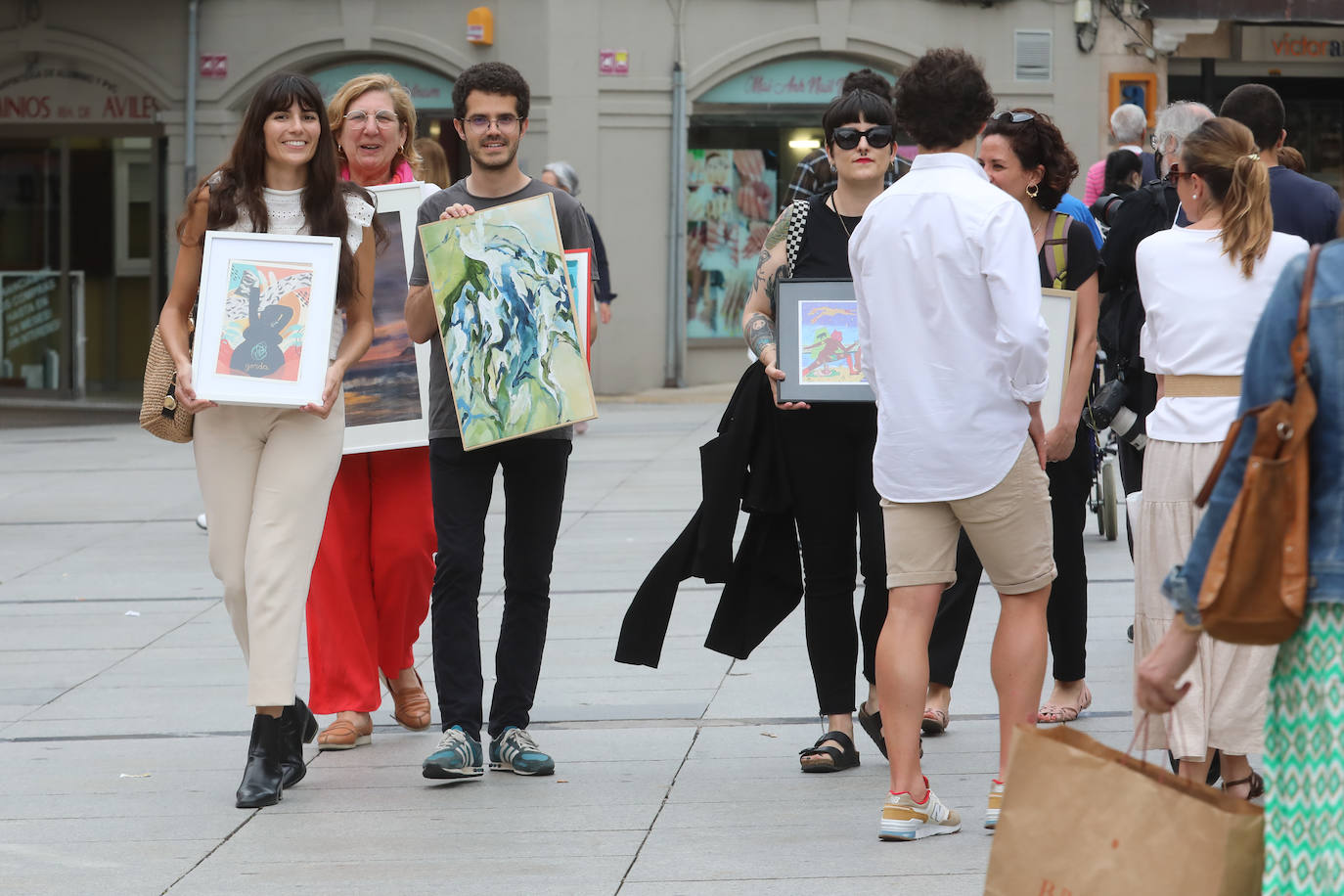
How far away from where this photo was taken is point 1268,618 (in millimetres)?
2742

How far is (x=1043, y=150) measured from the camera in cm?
553

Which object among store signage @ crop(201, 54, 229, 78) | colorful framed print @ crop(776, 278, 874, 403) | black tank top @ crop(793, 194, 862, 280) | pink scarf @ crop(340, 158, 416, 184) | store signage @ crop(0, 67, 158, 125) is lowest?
colorful framed print @ crop(776, 278, 874, 403)

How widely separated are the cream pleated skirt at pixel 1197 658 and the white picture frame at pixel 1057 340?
749 mm

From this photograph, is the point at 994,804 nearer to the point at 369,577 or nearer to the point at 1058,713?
the point at 1058,713

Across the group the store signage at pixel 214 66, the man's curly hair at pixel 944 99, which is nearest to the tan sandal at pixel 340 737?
the man's curly hair at pixel 944 99

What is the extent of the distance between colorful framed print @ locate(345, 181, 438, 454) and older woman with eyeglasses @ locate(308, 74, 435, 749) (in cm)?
15

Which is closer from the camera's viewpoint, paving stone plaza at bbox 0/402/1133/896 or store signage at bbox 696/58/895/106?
paving stone plaza at bbox 0/402/1133/896

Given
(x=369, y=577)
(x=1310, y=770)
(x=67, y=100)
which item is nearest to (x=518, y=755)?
(x=369, y=577)

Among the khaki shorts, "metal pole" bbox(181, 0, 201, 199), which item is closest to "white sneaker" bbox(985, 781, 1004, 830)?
the khaki shorts

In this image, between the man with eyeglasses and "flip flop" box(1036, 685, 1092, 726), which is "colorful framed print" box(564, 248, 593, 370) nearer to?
the man with eyeglasses

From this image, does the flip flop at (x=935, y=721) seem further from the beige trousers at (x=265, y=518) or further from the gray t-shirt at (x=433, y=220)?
the beige trousers at (x=265, y=518)

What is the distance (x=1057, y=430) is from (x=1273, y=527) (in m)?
2.71

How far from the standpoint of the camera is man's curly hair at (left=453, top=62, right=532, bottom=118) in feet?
17.5

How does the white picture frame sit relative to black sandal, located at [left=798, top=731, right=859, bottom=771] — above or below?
above
